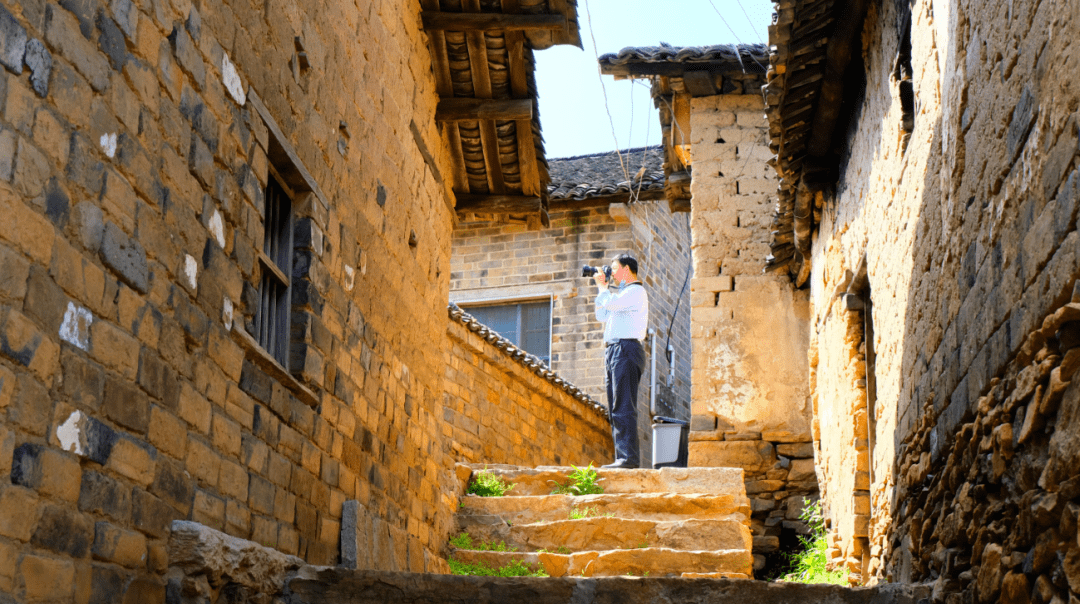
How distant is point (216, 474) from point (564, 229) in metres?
13.7

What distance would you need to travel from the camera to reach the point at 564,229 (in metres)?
17.7

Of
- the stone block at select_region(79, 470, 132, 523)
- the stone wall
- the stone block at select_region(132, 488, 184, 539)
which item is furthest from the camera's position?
the stone wall

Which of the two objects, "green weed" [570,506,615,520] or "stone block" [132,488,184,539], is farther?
"green weed" [570,506,615,520]

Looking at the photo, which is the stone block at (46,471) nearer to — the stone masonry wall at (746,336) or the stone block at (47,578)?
the stone block at (47,578)

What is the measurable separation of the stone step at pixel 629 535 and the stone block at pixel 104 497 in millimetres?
4413

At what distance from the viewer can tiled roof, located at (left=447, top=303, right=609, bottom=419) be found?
11579mm

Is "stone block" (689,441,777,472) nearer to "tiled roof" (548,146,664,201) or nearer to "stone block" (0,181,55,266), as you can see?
"tiled roof" (548,146,664,201)

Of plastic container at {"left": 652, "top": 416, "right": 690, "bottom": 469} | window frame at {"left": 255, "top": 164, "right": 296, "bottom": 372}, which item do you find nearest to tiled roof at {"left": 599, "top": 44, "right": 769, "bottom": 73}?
plastic container at {"left": 652, "top": 416, "right": 690, "bottom": 469}

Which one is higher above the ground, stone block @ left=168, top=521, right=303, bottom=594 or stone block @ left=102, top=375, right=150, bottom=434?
stone block @ left=102, top=375, right=150, bottom=434

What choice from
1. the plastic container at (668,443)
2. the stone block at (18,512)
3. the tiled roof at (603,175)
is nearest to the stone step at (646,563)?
the plastic container at (668,443)

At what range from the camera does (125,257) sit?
353 centimetres

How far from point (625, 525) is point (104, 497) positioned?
4.69 metres

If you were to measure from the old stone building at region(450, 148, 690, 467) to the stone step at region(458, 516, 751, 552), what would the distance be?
8.93 metres

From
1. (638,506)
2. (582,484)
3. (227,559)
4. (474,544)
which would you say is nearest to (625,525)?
(638,506)
